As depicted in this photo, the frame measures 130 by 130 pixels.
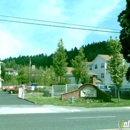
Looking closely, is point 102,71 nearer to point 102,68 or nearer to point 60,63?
point 102,68

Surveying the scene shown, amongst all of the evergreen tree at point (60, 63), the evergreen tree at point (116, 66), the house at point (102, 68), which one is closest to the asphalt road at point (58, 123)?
the evergreen tree at point (116, 66)

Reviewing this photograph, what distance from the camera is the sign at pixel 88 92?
28.8m

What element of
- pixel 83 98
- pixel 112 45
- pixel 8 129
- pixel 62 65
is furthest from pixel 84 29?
pixel 62 65

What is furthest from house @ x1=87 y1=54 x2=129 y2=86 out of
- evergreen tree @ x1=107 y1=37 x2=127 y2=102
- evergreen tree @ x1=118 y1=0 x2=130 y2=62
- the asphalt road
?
the asphalt road

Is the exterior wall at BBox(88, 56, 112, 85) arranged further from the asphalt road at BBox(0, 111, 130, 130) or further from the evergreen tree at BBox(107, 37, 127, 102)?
the asphalt road at BBox(0, 111, 130, 130)

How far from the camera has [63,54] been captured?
154ft

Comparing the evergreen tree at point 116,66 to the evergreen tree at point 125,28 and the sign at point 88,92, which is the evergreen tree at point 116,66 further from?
the evergreen tree at point 125,28

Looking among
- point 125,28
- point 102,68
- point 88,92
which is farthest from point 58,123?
point 102,68

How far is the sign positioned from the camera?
28828mm

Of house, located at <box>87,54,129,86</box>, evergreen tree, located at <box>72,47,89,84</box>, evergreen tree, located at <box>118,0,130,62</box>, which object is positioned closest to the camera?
evergreen tree, located at <box>118,0,130,62</box>

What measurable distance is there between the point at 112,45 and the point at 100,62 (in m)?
46.4

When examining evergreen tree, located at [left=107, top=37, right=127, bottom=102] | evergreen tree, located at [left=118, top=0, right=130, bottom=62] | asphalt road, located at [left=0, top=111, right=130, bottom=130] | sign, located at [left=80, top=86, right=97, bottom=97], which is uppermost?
evergreen tree, located at [left=118, top=0, right=130, bottom=62]

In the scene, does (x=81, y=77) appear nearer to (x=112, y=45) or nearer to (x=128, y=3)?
(x=128, y=3)

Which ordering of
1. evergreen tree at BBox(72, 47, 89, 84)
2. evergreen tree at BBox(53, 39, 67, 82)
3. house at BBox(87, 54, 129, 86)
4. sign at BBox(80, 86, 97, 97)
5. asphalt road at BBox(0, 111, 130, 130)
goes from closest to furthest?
asphalt road at BBox(0, 111, 130, 130) → sign at BBox(80, 86, 97, 97) → evergreen tree at BBox(53, 39, 67, 82) → evergreen tree at BBox(72, 47, 89, 84) → house at BBox(87, 54, 129, 86)
